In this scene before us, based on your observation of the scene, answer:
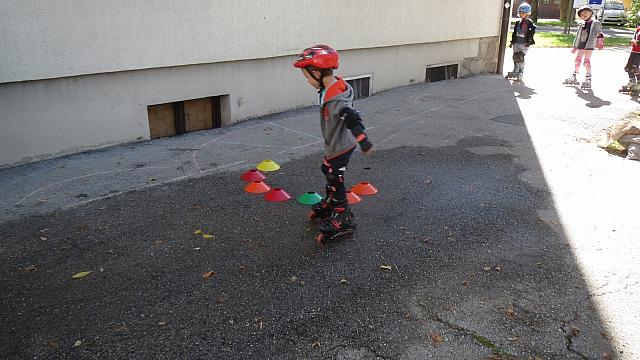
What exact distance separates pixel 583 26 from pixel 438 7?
11.5ft

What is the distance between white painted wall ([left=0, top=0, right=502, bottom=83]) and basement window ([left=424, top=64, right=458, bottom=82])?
204cm

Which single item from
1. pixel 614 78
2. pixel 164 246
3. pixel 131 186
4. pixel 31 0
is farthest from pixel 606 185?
pixel 614 78

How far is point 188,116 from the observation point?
25.8ft

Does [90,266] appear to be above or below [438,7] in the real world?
below

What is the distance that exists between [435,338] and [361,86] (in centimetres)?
812

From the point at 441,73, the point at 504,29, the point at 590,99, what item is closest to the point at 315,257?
the point at 590,99

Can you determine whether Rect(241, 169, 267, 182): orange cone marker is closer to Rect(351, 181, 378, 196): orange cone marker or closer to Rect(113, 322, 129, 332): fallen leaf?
Rect(351, 181, 378, 196): orange cone marker

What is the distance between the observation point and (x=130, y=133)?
7.04 metres

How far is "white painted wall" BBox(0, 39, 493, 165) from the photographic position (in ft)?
19.6

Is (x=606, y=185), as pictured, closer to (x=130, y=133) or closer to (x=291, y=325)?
(x=291, y=325)

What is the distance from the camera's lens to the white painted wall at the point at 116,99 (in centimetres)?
598

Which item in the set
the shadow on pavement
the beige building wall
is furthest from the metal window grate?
the shadow on pavement

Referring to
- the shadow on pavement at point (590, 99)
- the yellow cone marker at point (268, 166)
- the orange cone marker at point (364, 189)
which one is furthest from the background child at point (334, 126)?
the shadow on pavement at point (590, 99)

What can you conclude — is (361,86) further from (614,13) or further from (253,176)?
(614,13)
